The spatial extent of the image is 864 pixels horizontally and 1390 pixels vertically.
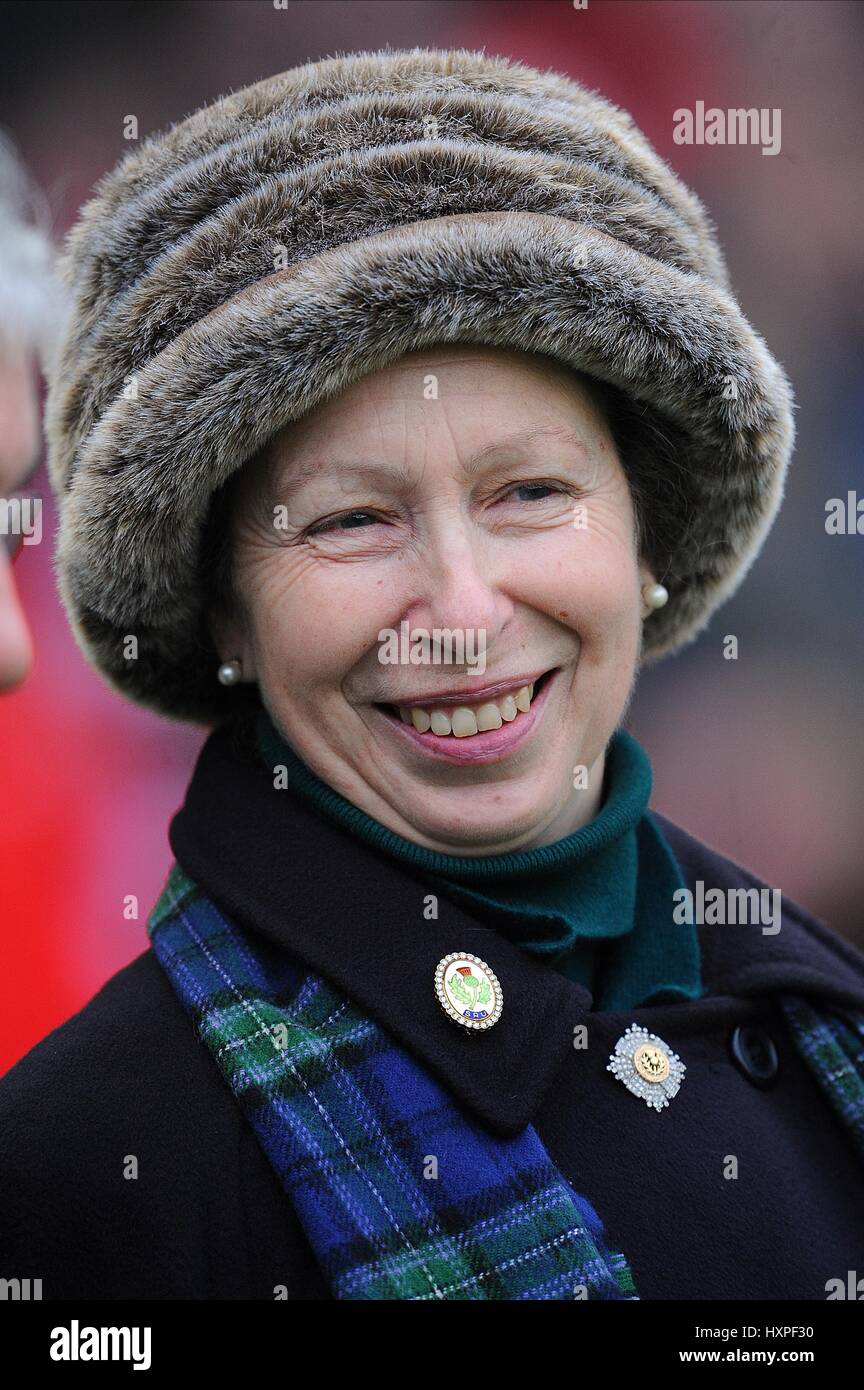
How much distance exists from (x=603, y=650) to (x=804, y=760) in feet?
8.54

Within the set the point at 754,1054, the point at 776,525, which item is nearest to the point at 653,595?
the point at 754,1054

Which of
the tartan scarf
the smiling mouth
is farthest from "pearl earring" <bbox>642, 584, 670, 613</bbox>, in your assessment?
the tartan scarf

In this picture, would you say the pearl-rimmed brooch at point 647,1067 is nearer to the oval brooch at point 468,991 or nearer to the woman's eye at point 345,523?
the oval brooch at point 468,991

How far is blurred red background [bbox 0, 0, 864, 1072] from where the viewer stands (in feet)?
12.7

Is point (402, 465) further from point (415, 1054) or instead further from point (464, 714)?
point (415, 1054)

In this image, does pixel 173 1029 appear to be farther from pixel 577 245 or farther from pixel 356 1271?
pixel 577 245

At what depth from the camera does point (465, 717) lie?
182cm

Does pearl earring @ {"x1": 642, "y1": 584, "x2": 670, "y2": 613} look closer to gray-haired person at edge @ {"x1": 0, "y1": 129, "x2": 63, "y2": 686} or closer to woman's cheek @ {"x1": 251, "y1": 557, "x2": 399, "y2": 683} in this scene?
woman's cheek @ {"x1": 251, "y1": 557, "x2": 399, "y2": 683}

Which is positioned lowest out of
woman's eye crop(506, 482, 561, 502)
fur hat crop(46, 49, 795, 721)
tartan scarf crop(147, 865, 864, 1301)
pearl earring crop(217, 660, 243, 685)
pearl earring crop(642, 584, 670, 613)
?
tartan scarf crop(147, 865, 864, 1301)

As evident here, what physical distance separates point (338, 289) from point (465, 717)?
0.59 metres

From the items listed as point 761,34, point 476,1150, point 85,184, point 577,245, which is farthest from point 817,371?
point 476,1150

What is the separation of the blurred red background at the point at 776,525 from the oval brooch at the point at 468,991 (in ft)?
6.99

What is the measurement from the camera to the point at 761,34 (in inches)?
163

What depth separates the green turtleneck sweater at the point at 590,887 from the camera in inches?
72.8
